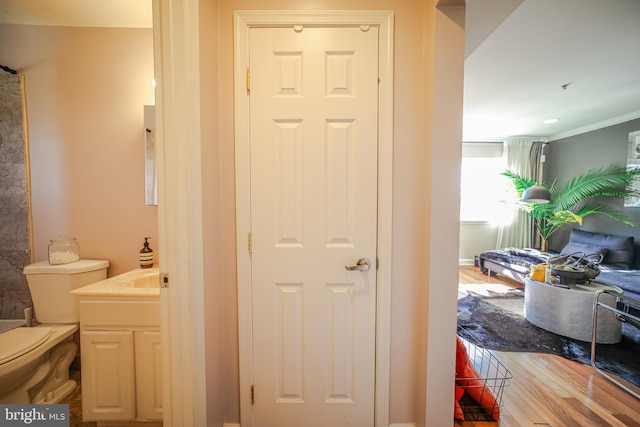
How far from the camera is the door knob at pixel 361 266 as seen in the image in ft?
4.12

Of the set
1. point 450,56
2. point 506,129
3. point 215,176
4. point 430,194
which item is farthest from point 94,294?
point 506,129

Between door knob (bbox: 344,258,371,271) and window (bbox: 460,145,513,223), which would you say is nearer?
door knob (bbox: 344,258,371,271)

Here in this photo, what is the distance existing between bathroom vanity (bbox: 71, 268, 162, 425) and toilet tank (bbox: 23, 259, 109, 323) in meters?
0.41

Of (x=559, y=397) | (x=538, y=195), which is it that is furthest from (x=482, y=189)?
(x=559, y=397)

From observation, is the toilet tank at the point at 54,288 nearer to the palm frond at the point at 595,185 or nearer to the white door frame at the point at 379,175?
the white door frame at the point at 379,175

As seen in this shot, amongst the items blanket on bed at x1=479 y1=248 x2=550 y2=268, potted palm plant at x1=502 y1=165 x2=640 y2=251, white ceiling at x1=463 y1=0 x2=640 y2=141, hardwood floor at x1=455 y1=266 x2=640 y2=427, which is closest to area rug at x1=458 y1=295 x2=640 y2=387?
hardwood floor at x1=455 y1=266 x2=640 y2=427

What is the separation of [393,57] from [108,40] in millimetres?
1952

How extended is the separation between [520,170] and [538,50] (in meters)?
3.72

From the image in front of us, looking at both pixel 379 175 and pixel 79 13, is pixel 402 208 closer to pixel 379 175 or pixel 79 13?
pixel 379 175

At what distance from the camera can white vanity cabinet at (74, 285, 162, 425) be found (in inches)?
49.9

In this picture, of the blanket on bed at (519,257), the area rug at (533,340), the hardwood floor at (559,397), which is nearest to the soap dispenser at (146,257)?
the hardwood floor at (559,397)

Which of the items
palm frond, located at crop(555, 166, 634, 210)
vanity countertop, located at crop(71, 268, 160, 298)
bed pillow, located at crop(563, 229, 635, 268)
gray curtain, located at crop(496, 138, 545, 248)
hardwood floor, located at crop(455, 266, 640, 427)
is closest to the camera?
vanity countertop, located at crop(71, 268, 160, 298)

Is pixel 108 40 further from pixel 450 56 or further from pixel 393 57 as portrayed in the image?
pixel 450 56

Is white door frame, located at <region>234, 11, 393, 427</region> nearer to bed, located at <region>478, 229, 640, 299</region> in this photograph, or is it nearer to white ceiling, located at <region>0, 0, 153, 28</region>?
Answer: white ceiling, located at <region>0, 0, 153, 28</region>
